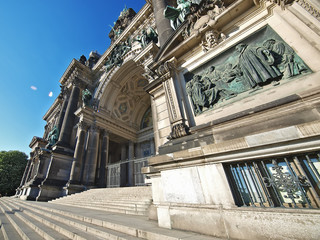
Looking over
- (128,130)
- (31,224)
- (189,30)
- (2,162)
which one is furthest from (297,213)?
(2,162)

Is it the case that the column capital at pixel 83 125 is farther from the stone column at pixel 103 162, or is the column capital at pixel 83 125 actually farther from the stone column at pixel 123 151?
the stone column at pixel 123 151

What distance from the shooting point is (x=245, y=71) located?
2.99 m

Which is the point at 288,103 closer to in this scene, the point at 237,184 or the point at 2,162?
the point at 237,184

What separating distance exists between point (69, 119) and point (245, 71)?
1551 centimetres

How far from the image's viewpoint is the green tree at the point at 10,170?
84.0 ft

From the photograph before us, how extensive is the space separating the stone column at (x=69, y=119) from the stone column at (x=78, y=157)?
1.88 m

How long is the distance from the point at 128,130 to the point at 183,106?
1290 centimetres

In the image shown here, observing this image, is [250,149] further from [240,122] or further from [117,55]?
[117,55]

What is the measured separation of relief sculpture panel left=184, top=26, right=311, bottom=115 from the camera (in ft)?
8.50

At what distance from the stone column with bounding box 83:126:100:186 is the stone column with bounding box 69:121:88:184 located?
1.57ft

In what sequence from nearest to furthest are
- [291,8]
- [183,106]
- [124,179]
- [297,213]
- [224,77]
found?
[297,213] → [291,8] → [224,77] → [183,106] → [124,179]

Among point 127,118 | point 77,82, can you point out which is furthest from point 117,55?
point 127,118

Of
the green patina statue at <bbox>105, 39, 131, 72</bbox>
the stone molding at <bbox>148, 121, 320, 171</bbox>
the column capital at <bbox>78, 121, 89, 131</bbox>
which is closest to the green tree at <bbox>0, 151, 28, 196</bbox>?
the column capital at <bbox>78, 121, 89, 131</bbox>

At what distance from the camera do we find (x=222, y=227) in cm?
184
